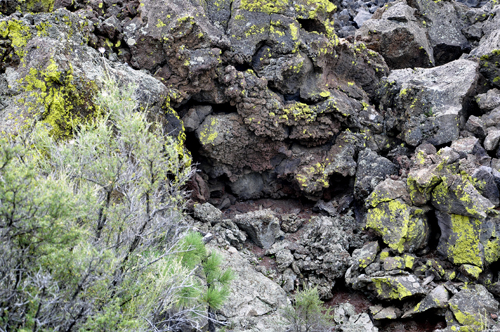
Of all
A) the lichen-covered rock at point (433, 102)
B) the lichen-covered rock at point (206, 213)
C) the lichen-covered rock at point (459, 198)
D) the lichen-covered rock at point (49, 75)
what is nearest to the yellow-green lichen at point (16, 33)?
the lichen-covered rock at point (49, 75)

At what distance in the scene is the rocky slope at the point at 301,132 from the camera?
6738mm

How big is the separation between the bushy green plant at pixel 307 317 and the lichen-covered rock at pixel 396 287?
1.19 metres

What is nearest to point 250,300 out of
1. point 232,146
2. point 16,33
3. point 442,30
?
point 232,146

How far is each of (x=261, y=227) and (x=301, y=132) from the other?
260cm

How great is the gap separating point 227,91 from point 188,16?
6.07 feet

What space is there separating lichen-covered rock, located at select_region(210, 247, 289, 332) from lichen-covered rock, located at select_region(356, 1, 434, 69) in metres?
8.02

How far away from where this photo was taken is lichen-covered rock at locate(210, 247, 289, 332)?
6641mm

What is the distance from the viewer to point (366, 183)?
9.07 meters

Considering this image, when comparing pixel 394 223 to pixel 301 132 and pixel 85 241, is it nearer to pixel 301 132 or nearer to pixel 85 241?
pixel 301 132

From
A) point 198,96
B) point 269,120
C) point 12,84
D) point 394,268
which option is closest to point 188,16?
point 198,96

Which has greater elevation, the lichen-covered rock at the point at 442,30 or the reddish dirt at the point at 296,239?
the lichen-covered rock at the point at 442,30

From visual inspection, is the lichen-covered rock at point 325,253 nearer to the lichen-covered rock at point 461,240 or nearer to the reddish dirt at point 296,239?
the reddish dirt at point 296,239

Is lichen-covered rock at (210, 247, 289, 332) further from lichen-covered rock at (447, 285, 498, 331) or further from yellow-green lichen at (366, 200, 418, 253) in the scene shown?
lichen-covered rock at (447, 285, 498, 331)

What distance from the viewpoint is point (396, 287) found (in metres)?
7.07
